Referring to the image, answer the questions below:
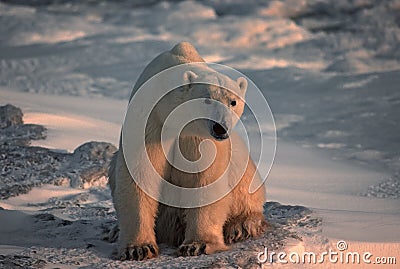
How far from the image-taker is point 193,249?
4.25 meters

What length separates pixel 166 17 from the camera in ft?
55.7

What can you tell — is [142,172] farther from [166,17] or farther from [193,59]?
[166,17]

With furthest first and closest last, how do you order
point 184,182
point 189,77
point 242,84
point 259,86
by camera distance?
1. point 259,86
2. point 184,182
3. point 242,84
4. point 189,77

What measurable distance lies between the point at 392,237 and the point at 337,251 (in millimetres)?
490

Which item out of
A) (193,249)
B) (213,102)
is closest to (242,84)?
(213,102)
